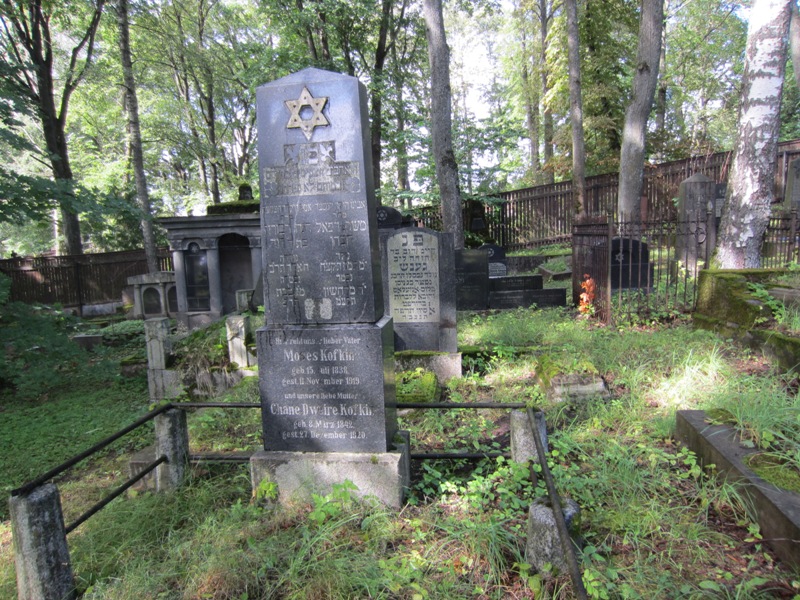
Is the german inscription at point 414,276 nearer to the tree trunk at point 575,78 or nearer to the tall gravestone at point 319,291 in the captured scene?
the tall gravestone at point 319,291

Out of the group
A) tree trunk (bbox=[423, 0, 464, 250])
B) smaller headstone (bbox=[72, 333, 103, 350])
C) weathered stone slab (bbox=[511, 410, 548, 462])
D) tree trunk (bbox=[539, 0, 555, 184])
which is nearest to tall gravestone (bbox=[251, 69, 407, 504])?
weathered stone slab (bbox=[511, 410, 548, 462])

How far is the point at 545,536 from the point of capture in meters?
2.12

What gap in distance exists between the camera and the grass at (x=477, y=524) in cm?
222

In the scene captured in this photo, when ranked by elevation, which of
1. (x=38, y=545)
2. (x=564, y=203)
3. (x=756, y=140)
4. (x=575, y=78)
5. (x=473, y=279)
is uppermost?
(x=575, y=78)

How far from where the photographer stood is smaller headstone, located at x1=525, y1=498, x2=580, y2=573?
2.10 m

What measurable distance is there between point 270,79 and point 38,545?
16.8 metres

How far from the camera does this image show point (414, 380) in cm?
542

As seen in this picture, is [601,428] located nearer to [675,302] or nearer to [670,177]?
[675,302]

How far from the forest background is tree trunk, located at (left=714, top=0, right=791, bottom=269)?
944 centimetres

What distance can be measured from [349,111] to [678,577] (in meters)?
3.03

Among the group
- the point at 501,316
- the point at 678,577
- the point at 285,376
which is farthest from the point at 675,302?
the point at 285,376

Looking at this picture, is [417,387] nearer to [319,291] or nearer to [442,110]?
[319,291]

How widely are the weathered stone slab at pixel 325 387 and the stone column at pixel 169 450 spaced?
68 centimetres

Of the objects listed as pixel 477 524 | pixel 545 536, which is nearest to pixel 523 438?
pixel 477 524
